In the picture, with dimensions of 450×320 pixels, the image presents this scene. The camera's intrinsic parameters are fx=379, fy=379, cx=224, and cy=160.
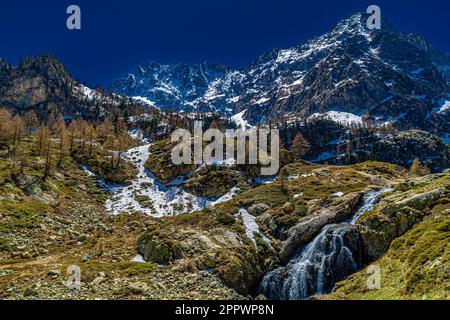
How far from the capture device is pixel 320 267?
147 ft

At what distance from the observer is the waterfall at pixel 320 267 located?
144 ft

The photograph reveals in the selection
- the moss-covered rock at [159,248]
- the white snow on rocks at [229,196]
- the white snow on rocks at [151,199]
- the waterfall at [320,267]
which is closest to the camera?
the waterfall at [320,267]

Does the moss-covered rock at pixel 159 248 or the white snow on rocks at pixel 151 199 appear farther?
the white snow on rocks at pixel 151 199

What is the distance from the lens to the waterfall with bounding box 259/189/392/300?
43781 mm

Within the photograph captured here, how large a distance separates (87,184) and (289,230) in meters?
62.8

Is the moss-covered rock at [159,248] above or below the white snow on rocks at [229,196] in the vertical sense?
below

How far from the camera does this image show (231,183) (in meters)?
92.8

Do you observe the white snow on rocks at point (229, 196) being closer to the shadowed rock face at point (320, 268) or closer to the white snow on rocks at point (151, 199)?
the white snow on rocks at point (151, 199)

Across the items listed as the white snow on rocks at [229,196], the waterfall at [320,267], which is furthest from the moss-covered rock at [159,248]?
the white snow on rocks at [229,196]

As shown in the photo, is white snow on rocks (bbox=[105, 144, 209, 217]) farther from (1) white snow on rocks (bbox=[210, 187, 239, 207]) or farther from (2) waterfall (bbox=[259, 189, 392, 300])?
(2) waterfall (bbox=[259, 189, 392, 300])

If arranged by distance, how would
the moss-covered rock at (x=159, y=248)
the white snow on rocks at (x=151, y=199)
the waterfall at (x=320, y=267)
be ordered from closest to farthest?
the waterfall at (x=320, y=267), the moss-covered rock at (x=159, y=248), the white snow on rocks at (x=151, y=199)

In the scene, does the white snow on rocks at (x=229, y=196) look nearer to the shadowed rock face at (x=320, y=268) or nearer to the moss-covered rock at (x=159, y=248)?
the moss-covered rock at (x=159, y=248)
